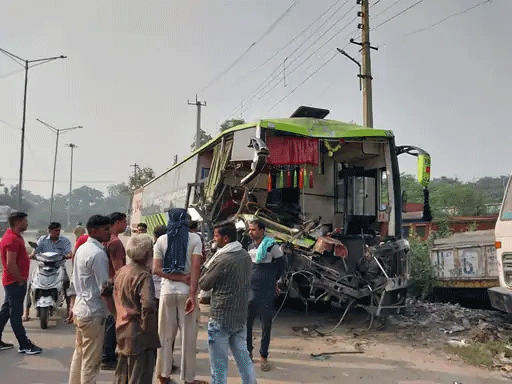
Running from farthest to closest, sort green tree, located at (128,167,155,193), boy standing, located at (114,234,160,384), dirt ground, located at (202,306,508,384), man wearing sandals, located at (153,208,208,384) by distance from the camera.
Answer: green tree, located at (128,167,155,193) < dirt ground, located at (202,306,508,384) < man wearing sandals, located at (153,208,208,384) < boy standing, located at (114,234,160,384)

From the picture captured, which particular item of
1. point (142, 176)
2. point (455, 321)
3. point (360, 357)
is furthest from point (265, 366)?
point (142, 176)

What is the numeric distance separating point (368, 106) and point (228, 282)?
1080 cm

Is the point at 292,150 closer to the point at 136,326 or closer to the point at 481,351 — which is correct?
the point at 481,351

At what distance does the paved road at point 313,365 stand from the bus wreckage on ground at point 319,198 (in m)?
0.95

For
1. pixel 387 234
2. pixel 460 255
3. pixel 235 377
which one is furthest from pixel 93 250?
pixel 460 255

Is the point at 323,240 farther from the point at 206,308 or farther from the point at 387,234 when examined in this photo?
the point at 206,308

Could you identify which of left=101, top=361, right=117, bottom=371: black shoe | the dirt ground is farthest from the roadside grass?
left=101, top=361, right=117, bottom=371: black shoe

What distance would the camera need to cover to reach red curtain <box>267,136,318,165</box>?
286 inches

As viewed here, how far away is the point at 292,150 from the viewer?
290 inches

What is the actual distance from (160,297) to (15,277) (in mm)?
2030

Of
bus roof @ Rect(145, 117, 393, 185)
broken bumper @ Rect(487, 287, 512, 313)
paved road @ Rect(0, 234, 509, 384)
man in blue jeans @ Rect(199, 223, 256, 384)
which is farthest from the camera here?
bus roof @ Rect(145, 117, 393, 185)

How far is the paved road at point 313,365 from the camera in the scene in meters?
4.84

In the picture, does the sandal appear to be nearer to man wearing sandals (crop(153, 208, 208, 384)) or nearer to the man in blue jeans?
man wearing sandals (crop(153, 208, 208, 384))

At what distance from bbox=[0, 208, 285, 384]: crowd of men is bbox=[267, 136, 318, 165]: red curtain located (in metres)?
2.17
